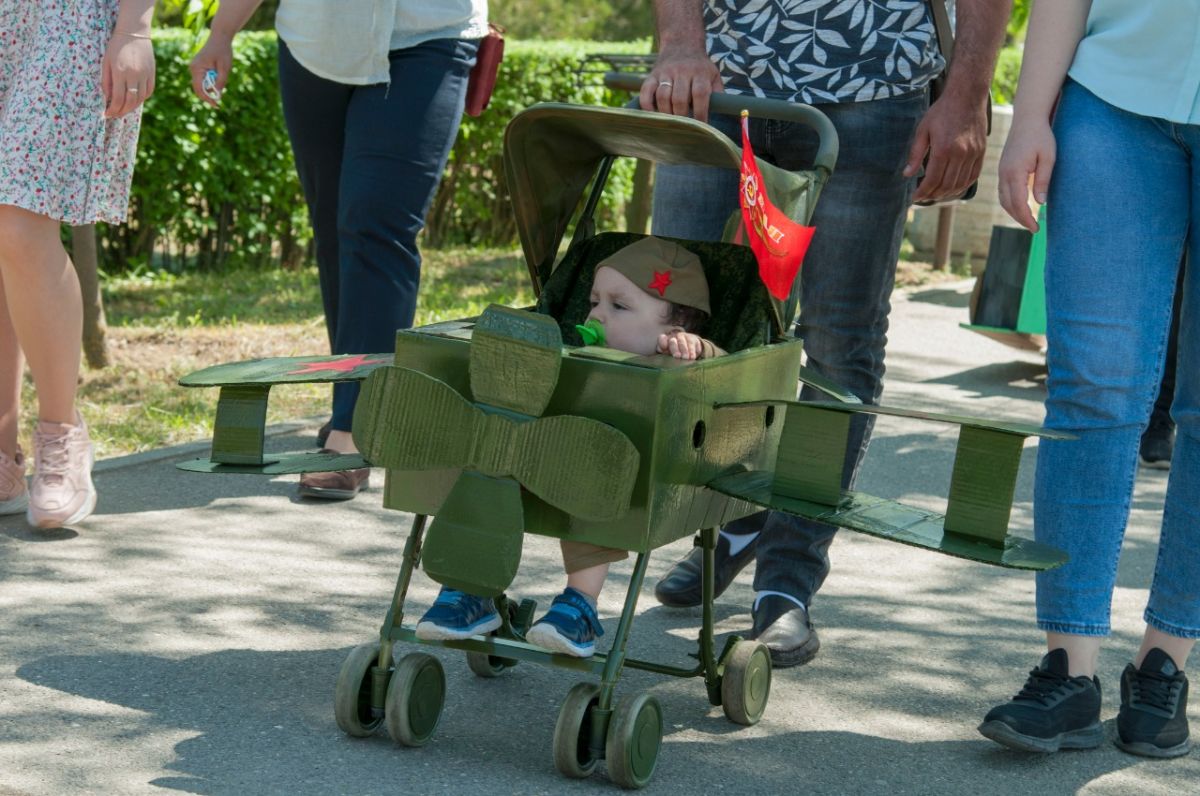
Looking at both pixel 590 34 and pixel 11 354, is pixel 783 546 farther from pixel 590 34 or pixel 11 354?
pixel 590 34

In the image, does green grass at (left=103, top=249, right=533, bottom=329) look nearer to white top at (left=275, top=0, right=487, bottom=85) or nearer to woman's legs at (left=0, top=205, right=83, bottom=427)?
white top at (left=275, top=0, right=487, bottom=85)

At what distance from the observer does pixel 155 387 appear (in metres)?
6.47

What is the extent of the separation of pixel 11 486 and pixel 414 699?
186 cm

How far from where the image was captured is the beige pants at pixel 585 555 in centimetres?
304

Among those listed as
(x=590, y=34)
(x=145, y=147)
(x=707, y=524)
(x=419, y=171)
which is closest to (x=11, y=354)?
(x=419, y=171)

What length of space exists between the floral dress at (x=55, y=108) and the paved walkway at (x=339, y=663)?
873mm

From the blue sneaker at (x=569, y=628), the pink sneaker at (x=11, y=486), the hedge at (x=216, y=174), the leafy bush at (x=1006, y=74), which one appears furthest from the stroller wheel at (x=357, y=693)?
the leafy bush at (x=1006, y=74)

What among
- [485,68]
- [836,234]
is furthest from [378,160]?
[836,234]

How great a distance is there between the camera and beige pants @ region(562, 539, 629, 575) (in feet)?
9.96

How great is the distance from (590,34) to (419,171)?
25.4 metres

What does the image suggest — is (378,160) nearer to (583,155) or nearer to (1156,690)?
(583,155)

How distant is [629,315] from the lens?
3273mm

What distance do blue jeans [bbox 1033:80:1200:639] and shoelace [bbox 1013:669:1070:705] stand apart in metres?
0.09

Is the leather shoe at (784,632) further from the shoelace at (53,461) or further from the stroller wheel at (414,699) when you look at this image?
the shoelace at (53,461)
